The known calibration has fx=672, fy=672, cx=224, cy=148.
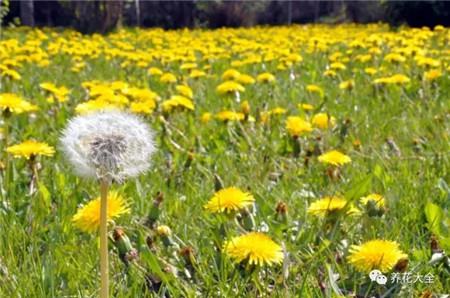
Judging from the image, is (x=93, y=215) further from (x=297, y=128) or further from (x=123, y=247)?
(x=297, y=128)

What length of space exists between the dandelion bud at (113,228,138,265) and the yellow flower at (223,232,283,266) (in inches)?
5.5

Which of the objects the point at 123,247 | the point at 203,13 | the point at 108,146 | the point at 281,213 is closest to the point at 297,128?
the point at 281,213

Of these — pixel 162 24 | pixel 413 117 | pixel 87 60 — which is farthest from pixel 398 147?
pixel 162 24

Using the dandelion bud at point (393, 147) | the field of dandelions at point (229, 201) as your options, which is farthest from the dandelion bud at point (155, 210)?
the dandelion bud at point (393, 147)

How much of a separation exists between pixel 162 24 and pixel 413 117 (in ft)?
30.9

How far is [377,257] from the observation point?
77cm

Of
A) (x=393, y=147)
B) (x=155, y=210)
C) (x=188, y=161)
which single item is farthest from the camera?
(x=393, y=147)

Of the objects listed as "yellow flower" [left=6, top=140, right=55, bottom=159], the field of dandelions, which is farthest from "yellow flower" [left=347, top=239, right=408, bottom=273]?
"yellow flower" [left=6, top=140, right=55, bottom=159]

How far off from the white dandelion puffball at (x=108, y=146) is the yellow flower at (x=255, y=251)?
0.64 ft

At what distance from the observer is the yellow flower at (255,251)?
768 mm

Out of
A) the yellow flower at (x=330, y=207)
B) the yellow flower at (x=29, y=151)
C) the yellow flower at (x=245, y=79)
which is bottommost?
the yellow flower at (x=330, y=207)

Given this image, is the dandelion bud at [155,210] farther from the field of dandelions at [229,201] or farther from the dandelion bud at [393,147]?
the dandelion bud at [393,147]

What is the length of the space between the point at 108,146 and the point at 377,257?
0.36 metres

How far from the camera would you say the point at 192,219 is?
1.12 meters
